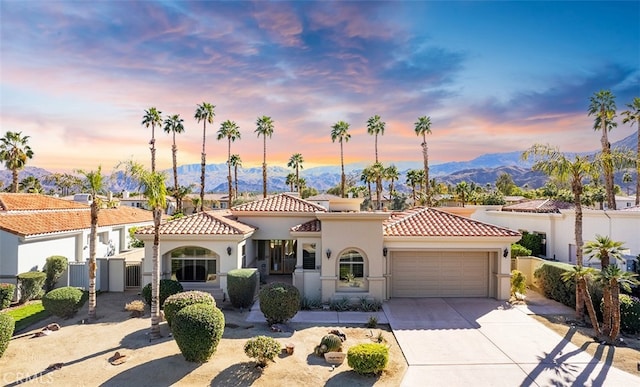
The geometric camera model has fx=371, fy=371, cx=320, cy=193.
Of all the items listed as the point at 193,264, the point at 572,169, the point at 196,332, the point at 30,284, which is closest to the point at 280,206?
the point at 193,264

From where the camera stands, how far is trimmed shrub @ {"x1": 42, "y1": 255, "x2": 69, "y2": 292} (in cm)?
2012

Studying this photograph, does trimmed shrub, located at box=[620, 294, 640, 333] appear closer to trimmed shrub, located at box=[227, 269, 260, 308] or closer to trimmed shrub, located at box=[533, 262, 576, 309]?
trimmed shrub, located at box=[533, 262, 576, 309]

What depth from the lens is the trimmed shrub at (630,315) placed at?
47.3 ft

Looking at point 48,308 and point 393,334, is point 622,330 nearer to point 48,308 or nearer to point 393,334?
point 393,334

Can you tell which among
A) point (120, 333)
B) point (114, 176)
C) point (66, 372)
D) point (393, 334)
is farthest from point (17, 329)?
point (393, 334)

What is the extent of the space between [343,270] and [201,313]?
26.9 feet

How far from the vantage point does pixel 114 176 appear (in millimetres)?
14039

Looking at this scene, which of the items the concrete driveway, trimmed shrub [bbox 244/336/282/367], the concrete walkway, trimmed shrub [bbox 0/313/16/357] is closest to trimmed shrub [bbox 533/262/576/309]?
the concrete walkway

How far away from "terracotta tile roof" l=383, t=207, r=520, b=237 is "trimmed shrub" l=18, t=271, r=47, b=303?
697 inches

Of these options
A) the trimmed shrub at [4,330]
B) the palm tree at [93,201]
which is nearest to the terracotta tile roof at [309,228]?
the palm tree at [93,201]

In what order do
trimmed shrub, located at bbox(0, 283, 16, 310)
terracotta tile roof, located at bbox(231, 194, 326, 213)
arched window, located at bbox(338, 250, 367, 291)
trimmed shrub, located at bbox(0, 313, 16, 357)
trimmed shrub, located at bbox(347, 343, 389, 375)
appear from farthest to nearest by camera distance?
terracotta tile roof, located at bbox(231, 194, 326, 213), arched window, located at bbox(338, 250, 367, 291), trimmed shrub, located at bbox(0, 283, 16, 310), trimmed shrub, located at bbox(0, 313, 16, 357), trimmed shrub, located at bbox(347, 343, 389, 375)

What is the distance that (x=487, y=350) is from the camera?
41.5 feet

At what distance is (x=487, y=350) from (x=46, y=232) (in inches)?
888

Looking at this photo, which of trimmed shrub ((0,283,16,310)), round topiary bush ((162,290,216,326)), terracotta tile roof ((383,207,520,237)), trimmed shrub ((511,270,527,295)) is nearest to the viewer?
round topiary bush ((162,290,216,326))
